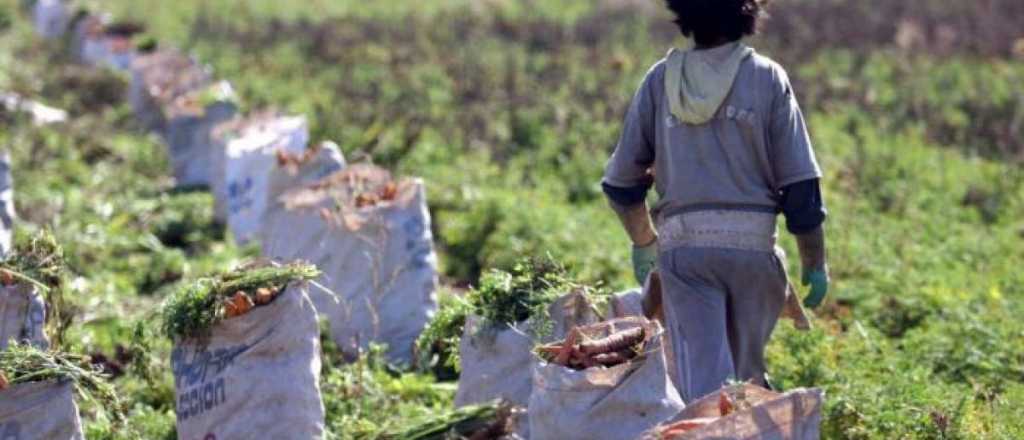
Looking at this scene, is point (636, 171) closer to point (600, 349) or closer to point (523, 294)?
point (523, 294)

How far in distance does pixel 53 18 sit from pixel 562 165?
28.8ft

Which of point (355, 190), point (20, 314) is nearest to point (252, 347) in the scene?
point (20, 314)

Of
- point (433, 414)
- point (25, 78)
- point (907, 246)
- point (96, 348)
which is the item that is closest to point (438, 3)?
point (25, 78)

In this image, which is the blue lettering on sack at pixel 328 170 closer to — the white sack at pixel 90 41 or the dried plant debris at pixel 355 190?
the dried plant debris at pixel 355 190

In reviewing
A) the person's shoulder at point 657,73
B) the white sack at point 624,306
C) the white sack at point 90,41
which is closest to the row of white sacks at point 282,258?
the white sack at point 624,306

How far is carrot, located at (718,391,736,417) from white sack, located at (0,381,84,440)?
76.0 inches

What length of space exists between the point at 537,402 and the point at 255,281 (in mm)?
1233

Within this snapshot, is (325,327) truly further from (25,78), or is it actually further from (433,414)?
(25,78)

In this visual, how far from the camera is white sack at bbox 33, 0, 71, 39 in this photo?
18703 millimetres

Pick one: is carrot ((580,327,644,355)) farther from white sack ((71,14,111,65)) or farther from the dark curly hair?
white sack ((71,14,111,65))

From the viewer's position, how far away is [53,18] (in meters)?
18.9

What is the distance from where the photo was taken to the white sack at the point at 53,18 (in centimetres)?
1870

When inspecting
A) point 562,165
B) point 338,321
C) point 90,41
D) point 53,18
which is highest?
point 53,18

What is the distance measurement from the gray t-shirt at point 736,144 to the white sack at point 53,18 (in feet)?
45.3
